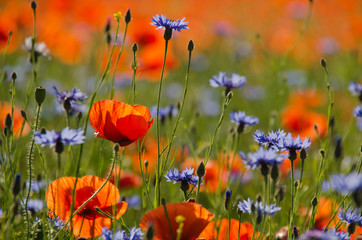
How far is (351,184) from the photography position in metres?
0.65

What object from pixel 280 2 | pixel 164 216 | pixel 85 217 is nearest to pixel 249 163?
pixel 164 216

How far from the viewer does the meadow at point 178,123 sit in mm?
917

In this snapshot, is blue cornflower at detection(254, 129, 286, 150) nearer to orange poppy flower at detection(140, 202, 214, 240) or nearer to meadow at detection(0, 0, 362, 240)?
meadow at detection(0, 0, 362, 240)

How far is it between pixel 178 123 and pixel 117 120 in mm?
829

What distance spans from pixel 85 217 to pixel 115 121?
0.21 metres

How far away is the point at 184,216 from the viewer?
838 millimetres

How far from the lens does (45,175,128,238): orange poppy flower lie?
36.9 inches

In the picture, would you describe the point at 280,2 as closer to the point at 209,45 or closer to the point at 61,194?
the point at 209,45

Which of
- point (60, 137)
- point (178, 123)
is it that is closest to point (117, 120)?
point (60, 137)

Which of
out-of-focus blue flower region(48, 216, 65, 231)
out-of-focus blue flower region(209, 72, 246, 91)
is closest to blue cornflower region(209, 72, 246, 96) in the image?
out-of-focus blue flower region(209, 72, 246, 91)

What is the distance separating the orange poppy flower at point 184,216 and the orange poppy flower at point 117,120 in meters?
0.17

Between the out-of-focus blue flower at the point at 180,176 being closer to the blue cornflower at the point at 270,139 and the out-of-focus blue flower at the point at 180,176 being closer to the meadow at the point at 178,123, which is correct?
the meadow at the point at 178,123

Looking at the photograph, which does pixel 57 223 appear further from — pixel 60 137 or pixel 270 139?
pixel 270 139

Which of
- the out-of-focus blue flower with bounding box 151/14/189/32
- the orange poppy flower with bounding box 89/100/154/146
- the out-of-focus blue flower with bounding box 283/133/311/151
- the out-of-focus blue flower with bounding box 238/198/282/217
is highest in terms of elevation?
the out-of-focus blue flower with bounding box 151/14/189/32
